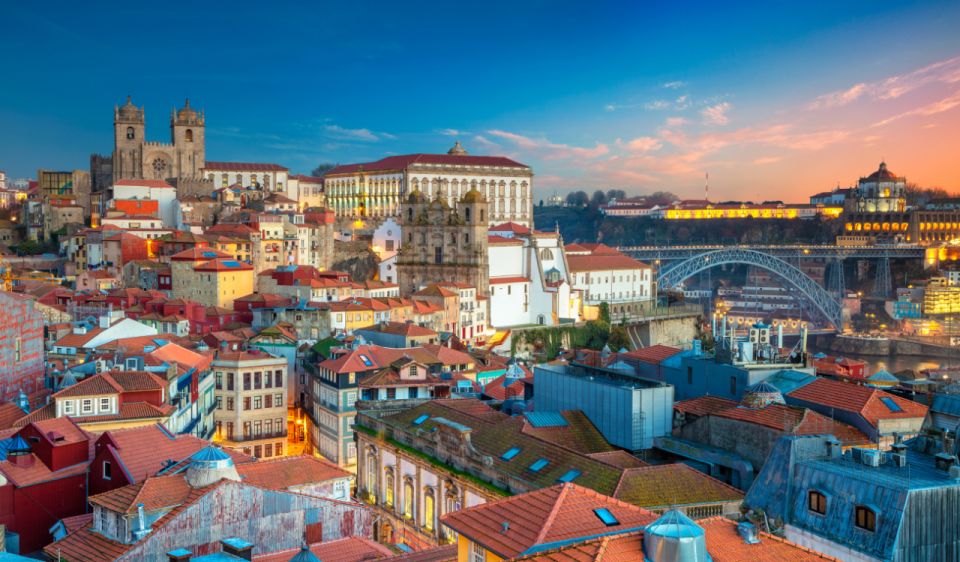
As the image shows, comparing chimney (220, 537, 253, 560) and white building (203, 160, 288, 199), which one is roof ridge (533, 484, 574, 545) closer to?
chimney (220, 537, 253, 560)

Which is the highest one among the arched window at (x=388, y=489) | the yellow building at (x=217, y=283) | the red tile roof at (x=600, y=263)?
the red tile roof at (x=600, y=263)

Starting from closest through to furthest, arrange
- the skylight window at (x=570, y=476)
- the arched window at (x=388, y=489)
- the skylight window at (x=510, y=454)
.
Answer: the skylight window at (x=570, y=476)
the skylight window at (x=510, y=454)
the arched window at (x=388, y=489)

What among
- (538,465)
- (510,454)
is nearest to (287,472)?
(510,454)

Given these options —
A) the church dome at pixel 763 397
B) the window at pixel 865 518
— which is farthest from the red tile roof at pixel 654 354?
the window at pixel 865 518

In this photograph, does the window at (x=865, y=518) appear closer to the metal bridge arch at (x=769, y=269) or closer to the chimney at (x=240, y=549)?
the chimney at (x=240, y=549)

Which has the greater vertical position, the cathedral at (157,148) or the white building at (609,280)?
the cathedral at (157,148)

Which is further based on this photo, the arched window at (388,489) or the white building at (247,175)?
the white building at (247,175)

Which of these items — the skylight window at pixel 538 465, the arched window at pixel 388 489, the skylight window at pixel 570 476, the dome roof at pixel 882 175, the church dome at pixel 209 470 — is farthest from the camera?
the dome roof at pixel 882 175

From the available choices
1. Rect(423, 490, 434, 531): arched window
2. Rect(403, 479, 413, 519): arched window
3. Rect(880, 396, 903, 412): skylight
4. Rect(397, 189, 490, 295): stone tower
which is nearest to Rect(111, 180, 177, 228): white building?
Rect(397, 189, 490, 295): stone tower
